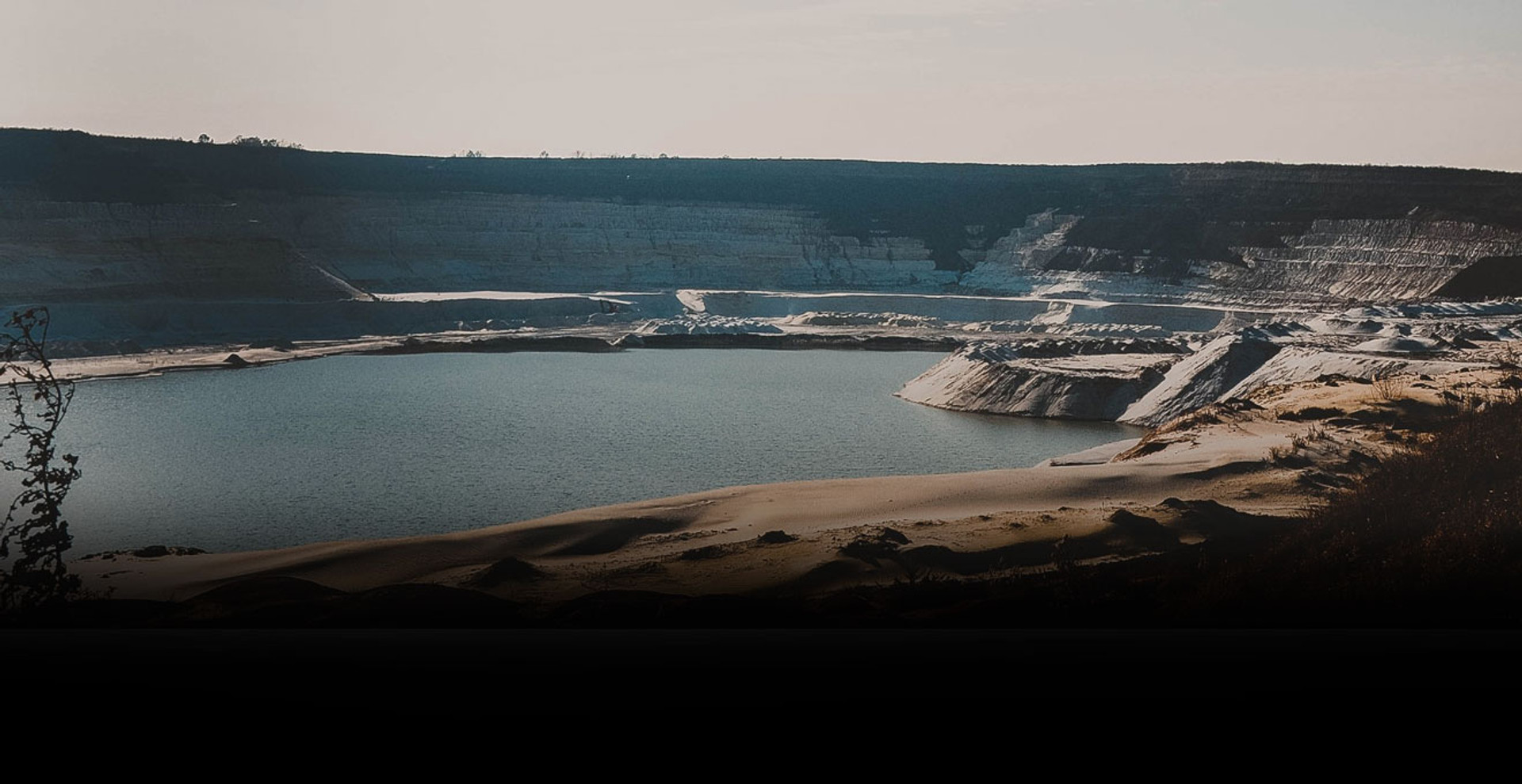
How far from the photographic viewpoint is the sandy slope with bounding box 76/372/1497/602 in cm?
1010

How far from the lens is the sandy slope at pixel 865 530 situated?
33.1ft

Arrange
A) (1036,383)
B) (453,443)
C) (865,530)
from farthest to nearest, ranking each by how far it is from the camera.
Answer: (1036,383)
(453,443)
(865,530)

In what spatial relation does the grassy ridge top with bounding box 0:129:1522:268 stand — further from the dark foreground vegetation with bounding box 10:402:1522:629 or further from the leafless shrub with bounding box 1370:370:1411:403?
the dark foreground vegetation with bounding box 10:402:1522:629

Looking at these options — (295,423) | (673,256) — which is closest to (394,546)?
(295,423)

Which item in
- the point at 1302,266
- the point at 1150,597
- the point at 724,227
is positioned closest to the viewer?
the point at 1150,597

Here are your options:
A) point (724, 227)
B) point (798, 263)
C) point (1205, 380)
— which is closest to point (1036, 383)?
point (1205, 380)

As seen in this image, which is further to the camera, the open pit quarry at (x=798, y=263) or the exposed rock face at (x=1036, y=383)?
Result: the open pit quarry at (x=798, y=263)

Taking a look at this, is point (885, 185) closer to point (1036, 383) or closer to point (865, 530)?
point (1036, 383)

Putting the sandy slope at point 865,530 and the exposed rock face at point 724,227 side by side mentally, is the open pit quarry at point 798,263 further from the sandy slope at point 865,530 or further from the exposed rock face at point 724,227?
the sandy slope at point 865,530

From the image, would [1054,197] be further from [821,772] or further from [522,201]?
[821,772]

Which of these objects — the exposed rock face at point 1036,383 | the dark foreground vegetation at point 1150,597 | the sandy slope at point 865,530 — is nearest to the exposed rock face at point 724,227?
the exposed rock face at point 1036,383

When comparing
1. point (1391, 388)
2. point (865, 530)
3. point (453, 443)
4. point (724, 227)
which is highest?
point (724, 227)

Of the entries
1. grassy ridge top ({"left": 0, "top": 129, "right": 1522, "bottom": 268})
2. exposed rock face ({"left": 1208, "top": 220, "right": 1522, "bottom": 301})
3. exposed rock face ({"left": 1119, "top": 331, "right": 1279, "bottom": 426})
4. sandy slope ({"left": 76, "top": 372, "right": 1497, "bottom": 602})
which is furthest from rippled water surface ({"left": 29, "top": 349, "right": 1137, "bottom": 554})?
exposed rock face ({"left": 1208, "top": 220, "right": 1522, "bottom": 301})

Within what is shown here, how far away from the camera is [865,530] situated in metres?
11.8
